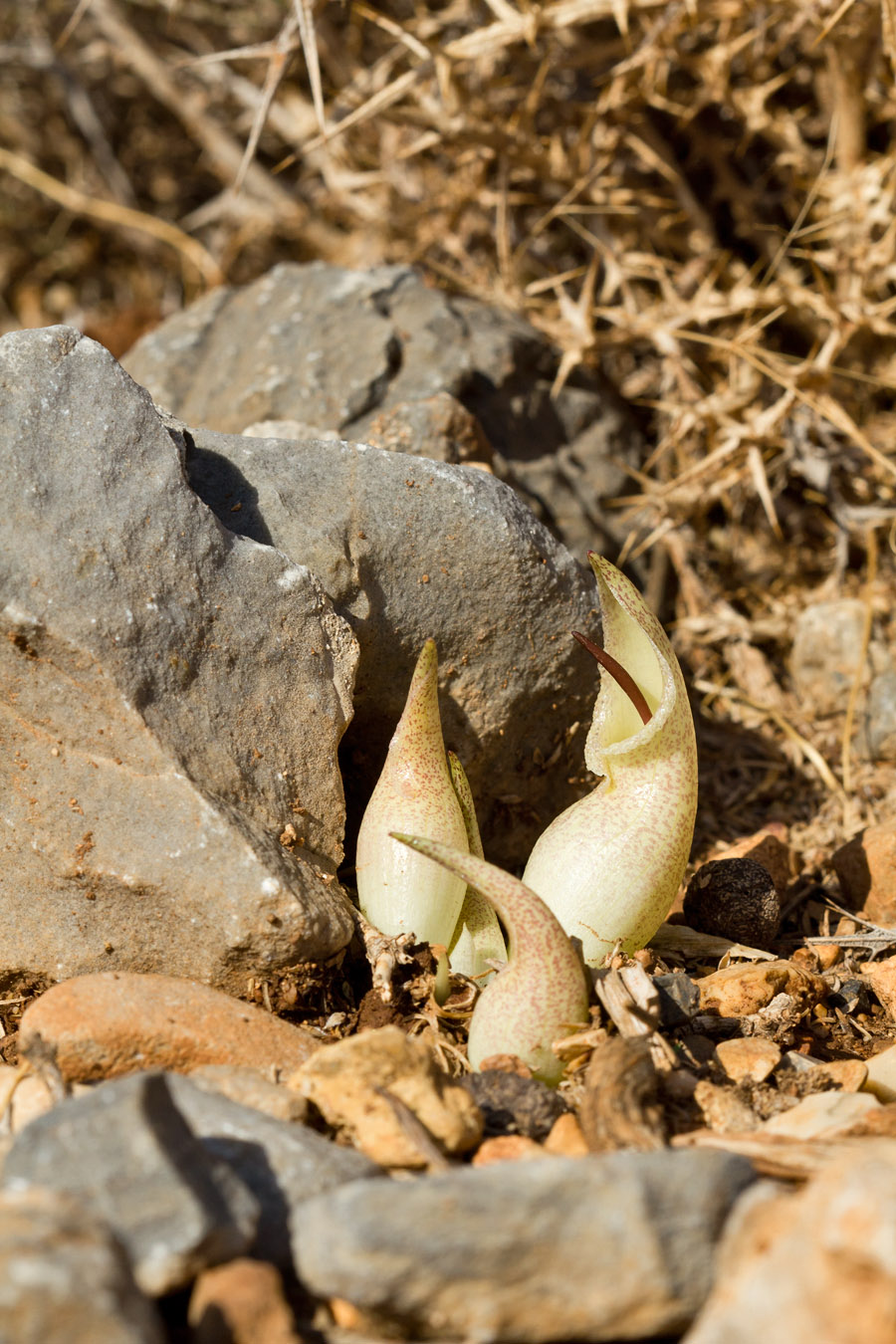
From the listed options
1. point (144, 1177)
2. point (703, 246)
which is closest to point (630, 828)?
point (144, 1177)

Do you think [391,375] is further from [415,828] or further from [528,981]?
[528,981]

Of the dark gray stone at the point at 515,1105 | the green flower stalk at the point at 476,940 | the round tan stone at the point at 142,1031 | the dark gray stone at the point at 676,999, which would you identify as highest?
the round tan stone at the point at 142,1031

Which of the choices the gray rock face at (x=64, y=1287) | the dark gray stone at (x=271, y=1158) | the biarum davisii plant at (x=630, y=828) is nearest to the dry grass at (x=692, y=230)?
the biarum davisii plant at (x=630, y=828)

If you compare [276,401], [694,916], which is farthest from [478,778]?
[276,401]

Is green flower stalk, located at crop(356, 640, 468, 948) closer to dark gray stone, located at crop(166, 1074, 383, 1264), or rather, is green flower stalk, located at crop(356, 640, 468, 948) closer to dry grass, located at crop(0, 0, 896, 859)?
dark gray stone, located at crop(166, 1074, 383, 1264)

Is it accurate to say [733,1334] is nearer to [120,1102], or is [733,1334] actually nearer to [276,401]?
[120,1102]

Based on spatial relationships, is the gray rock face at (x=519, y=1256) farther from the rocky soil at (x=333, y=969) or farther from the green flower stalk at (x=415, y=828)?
the green flower stalk at (x=415, y=828)

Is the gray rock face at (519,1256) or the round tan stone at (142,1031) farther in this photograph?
the round tan stone at (142,1031)
